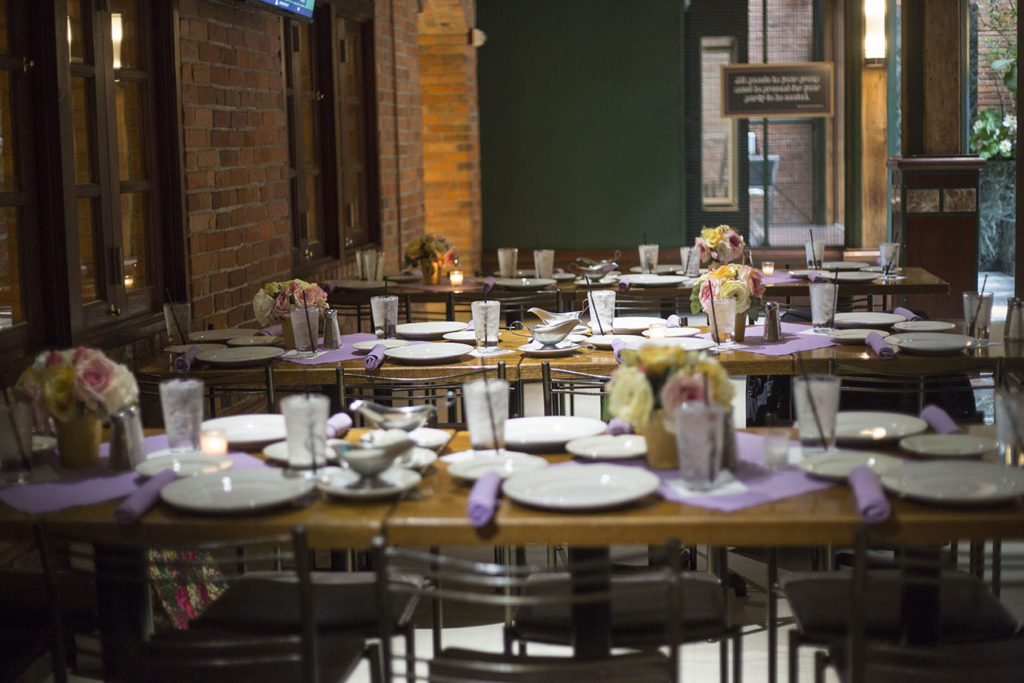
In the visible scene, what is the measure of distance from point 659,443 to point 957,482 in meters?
0.57

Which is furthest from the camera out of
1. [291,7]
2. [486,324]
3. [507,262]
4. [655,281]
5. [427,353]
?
[507,262]

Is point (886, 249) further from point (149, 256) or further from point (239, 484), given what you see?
point (239, 484)

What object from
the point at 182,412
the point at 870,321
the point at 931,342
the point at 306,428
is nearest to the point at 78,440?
the point at 182,412

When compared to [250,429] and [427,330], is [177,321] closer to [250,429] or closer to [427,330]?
[427,330]

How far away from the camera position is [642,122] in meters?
10.6

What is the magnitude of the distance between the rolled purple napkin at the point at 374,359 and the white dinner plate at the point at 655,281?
2.17 metres

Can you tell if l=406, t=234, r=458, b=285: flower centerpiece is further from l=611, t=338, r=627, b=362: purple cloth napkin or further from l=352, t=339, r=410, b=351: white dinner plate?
l=611, t=338, r=627, b=362: purple cloth napkin

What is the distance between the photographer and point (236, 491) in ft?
7.93

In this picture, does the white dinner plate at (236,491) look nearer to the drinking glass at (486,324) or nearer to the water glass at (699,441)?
the water glass at (699,441)

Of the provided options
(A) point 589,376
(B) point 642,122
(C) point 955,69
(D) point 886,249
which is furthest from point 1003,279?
(A) point 589,376

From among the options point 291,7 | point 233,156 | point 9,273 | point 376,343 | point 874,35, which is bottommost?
point 376,343

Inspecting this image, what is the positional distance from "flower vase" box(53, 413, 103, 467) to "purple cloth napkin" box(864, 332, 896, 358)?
2.27m

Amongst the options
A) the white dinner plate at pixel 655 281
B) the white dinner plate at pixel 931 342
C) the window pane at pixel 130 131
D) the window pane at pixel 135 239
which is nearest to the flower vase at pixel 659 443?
the white dinner plate at pixel 931 342

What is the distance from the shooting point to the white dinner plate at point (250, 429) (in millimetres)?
2834
